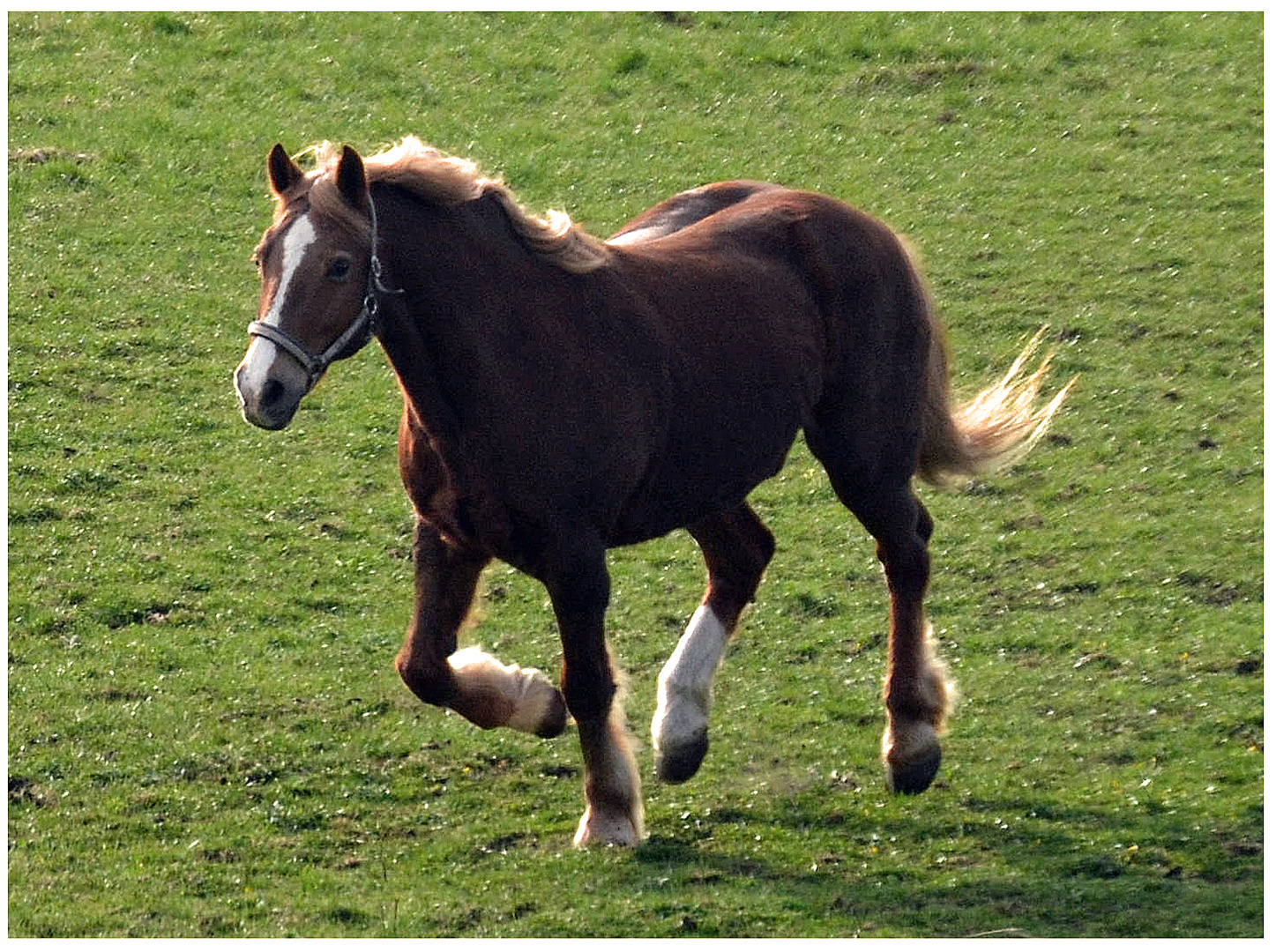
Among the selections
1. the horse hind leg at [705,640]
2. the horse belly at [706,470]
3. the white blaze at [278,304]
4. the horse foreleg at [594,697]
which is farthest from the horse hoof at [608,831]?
the white blaze at [278,304]

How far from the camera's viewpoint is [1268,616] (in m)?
9.33

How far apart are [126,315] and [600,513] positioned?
257 inches

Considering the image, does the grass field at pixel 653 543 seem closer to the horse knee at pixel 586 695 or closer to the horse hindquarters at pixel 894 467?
the horse hindquarters at pixel 894 467

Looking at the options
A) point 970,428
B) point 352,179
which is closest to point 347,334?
point 352,179

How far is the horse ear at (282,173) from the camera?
6352 mm

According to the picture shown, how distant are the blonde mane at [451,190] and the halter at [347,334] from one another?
0.48ft

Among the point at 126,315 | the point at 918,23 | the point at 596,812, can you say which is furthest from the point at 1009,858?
the point at 918,23

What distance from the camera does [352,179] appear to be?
6.27m

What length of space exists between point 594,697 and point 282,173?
2079 mm

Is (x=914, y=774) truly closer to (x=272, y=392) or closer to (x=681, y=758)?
(x=681, y=758)

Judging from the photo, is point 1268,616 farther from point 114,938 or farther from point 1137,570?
point 114,938

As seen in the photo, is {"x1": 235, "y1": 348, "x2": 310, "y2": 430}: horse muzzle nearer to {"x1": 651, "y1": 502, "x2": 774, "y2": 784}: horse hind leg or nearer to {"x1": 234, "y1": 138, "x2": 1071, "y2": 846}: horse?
{"x1": 234, "y1": 138, "x2": 1071, "y2": 846}: horse

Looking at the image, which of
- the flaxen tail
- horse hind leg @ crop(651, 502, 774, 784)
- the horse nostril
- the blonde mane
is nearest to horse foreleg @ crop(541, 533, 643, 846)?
horse hind leg @ crop(651, 502, 774, 784)

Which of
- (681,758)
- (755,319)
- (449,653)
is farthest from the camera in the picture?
(681,758)
